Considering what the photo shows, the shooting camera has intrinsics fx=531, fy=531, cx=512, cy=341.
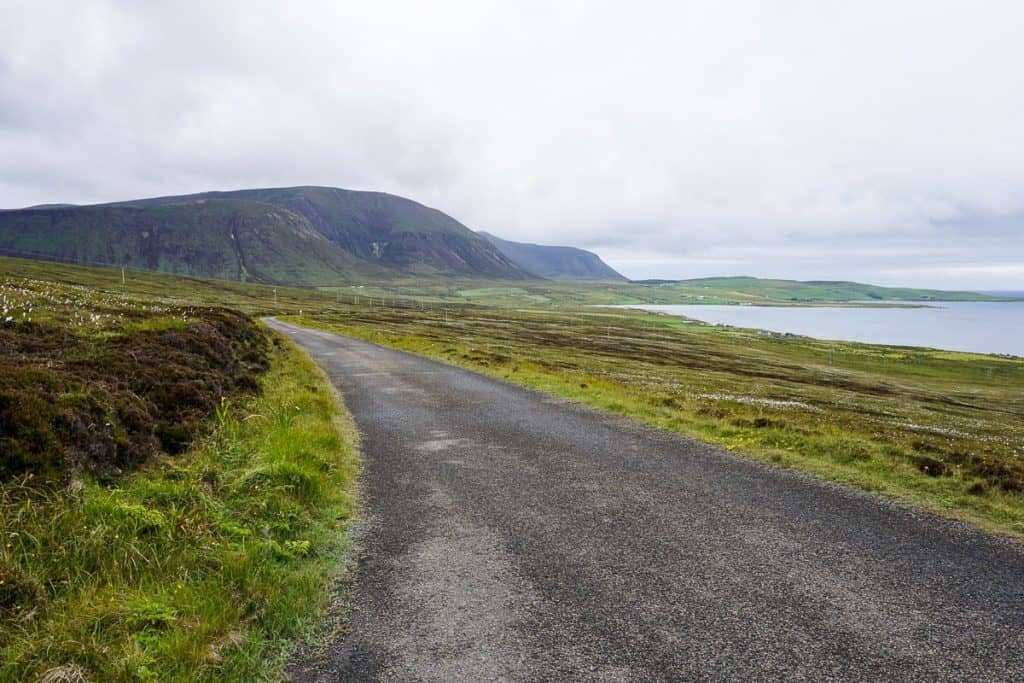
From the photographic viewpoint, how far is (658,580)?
22.6 ft

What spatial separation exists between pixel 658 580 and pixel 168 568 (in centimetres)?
614

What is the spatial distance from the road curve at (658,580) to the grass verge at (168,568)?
76cm

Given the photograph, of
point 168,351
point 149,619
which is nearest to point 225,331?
point 168,351

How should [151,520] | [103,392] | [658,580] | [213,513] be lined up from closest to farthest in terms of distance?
[658,580] < [151,520] < [213,513] < [103,392]

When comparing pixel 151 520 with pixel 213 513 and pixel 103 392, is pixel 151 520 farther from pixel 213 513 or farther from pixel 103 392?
pixel 103 392

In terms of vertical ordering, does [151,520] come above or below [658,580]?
above

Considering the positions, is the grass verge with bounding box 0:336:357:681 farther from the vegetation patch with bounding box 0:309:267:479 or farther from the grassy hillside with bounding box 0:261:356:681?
the vegetation patch with bounding box 0:309:267:479

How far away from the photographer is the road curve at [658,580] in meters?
5.33

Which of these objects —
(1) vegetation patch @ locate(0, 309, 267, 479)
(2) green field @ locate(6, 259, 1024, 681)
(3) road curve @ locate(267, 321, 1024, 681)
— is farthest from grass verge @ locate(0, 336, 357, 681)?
(3) road curve @ locate(267, 321, 1024, 681)

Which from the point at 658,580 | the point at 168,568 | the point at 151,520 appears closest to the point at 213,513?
the point at 151,520

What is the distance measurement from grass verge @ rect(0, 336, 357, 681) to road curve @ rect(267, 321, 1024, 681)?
0.76m

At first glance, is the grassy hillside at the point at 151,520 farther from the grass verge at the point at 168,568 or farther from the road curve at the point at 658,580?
the road curve at the point at 658,580

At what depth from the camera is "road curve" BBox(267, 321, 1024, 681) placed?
5.33 metres

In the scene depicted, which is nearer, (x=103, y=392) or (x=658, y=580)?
(x=658, y=580)
